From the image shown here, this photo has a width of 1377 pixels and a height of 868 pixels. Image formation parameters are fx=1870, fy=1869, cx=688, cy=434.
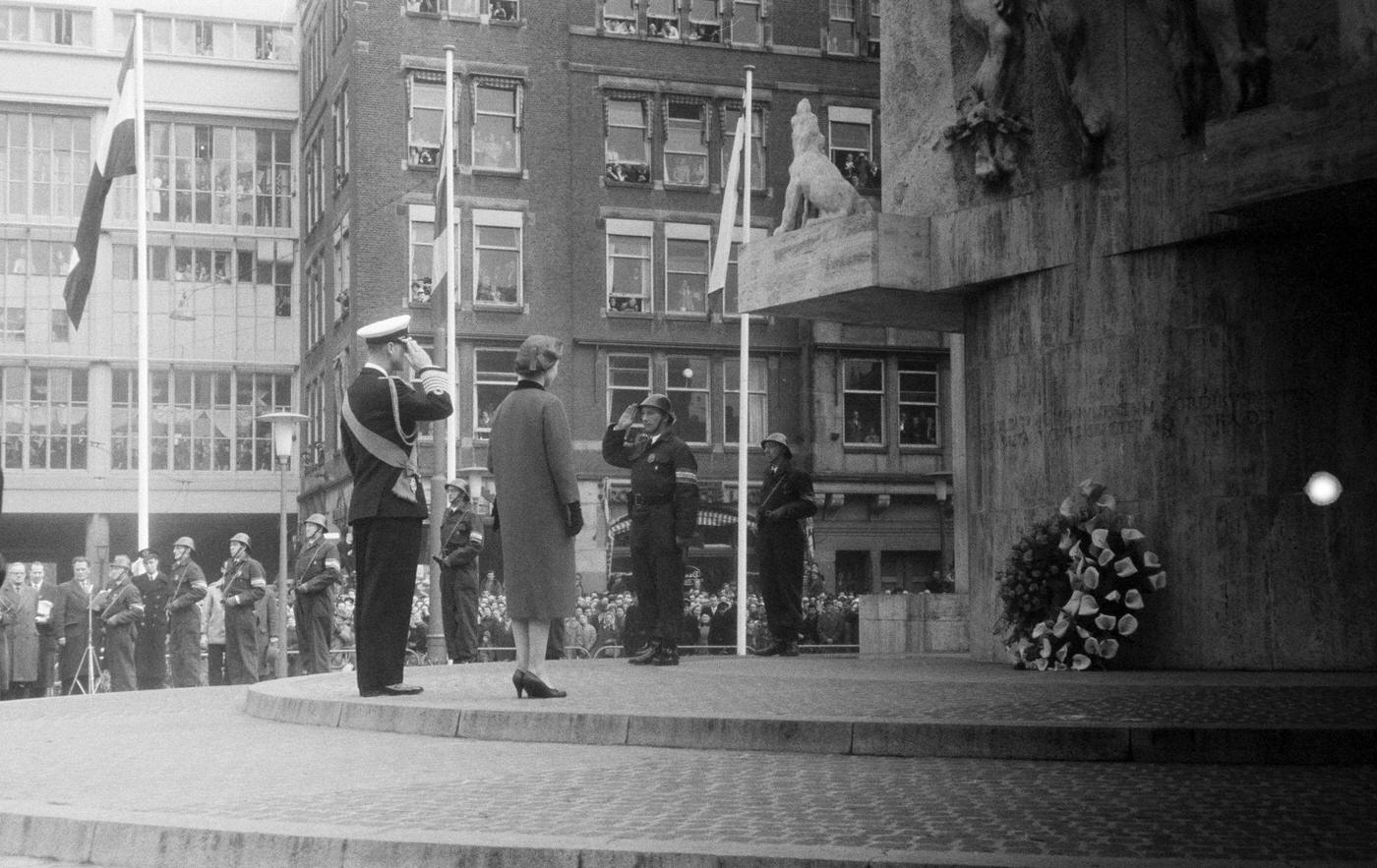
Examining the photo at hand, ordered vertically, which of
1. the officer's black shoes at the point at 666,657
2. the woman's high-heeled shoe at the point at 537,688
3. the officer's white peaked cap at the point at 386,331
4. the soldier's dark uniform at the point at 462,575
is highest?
the officer's white peaked cap at the point at 386,331

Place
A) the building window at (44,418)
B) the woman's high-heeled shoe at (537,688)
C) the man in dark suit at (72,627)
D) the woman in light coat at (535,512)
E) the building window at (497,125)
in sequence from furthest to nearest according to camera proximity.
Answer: the building window at (44,418) → the building window at (497,125) → the man in dark suit at (72,627) → the woman's high-heeled shoe at (537,688) → the woman in light coat at (535,512)

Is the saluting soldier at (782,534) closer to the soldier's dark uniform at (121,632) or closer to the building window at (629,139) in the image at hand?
the soldier's dark uniform at (121,632)

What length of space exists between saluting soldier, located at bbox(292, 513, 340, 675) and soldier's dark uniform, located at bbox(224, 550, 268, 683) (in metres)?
1.46

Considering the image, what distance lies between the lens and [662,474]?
14.8m

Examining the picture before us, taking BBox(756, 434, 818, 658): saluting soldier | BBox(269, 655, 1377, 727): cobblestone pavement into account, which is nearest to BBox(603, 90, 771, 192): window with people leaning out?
BBox(756, 434, 818, 658): saluting soldier

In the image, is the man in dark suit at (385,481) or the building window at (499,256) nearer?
the man in dark suit at (385,481)

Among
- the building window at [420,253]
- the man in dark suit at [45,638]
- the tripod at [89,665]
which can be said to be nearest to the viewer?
the tripod at [89,665]

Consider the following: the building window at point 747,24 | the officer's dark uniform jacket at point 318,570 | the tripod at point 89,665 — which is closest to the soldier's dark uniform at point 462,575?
the officer's dark uniform jacket at point 318,570

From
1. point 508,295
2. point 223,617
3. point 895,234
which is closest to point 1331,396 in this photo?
point 895,234

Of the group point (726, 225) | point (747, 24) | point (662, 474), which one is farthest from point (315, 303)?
point (662, 474)

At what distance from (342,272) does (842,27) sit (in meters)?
15.1

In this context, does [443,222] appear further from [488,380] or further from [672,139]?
[672,139]

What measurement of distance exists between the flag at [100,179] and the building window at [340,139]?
56.8 ft

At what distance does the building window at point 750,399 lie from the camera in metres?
47.9
